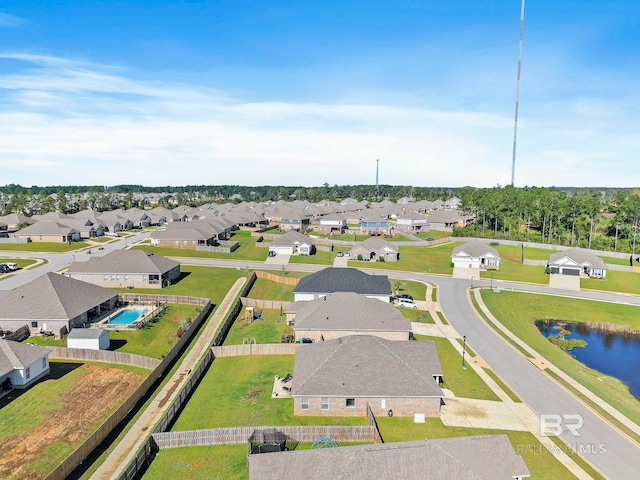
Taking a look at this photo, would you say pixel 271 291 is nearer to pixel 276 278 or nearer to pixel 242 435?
pixel 276 278

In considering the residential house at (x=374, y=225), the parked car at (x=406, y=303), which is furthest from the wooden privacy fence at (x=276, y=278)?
the residential house at (x=374, y=225)

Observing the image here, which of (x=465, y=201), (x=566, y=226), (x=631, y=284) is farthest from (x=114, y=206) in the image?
(x=631, y=284)

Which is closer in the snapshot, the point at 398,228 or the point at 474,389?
the point at 474,389

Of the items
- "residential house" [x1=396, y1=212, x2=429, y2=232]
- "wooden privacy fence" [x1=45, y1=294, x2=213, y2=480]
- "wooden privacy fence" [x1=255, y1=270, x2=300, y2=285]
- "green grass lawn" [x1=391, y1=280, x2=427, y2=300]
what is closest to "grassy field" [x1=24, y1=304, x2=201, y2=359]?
"wooden privacy fence" [x1=45, y1=294, x2=213, y2=480]

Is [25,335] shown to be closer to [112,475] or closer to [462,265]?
[112,475]

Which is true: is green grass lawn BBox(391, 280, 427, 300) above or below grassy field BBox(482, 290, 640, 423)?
above

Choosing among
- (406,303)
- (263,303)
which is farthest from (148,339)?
(406,303)

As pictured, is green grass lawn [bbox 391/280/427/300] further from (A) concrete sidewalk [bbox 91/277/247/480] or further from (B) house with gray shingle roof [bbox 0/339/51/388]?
(B) house with gray shingle roof [bbox 0/339/51/388]
